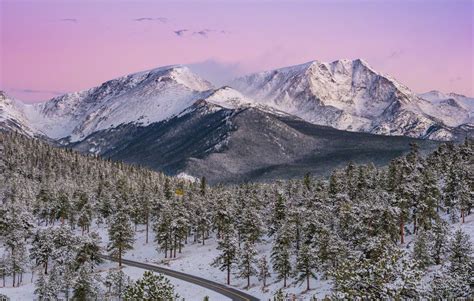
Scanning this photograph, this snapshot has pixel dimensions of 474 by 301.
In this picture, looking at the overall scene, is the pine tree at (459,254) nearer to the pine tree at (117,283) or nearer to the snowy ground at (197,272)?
the snowy ground at (197,272)

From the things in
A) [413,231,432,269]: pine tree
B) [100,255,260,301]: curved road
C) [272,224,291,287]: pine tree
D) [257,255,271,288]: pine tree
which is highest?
[413,231,432,269]: pine tree

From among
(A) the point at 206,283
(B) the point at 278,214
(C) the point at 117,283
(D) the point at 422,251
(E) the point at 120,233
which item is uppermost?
(D) the point at 422,251

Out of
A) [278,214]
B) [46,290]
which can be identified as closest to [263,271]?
[278,214]

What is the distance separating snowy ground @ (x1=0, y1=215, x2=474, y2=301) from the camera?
3438 inches

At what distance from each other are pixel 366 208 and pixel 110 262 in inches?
2769

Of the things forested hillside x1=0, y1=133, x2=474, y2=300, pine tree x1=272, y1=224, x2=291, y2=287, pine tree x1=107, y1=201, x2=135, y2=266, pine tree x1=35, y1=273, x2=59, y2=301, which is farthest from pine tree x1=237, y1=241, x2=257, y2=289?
pine tree x1=35, y1=273, x2=59, y2=301

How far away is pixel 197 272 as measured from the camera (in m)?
111

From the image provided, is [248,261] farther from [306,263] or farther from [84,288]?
[84,288]

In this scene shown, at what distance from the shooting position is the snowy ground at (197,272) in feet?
286

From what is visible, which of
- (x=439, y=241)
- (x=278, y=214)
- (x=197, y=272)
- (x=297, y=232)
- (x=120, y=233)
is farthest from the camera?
(x=120, y=233)

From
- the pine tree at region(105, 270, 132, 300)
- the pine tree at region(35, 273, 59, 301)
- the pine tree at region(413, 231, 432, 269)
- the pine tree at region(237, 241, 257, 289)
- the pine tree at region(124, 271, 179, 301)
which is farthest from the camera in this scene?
the pine tree at region(237, 241, 257, 289)

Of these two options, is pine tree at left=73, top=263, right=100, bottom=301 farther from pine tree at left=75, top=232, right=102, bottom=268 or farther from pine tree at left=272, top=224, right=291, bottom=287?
pine tree at left=272, top=224, right=291, bottom=287

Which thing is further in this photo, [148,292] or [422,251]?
[422,251]

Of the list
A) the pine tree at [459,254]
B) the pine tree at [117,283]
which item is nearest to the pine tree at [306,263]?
the pine tree at [459,254]
